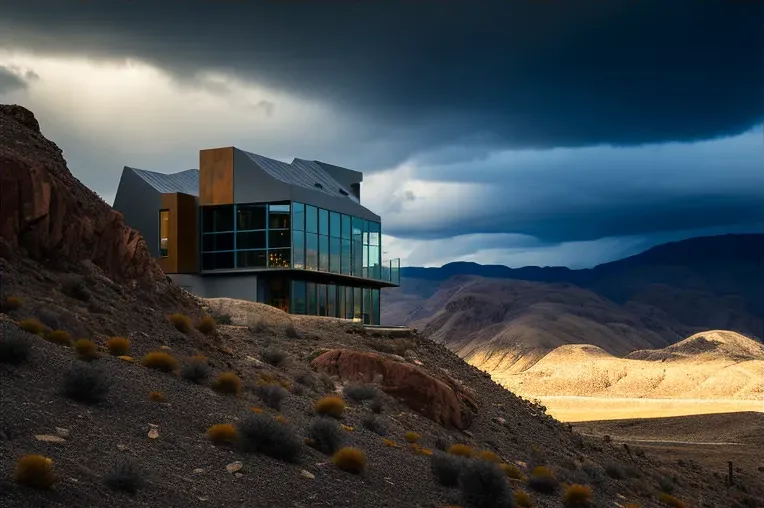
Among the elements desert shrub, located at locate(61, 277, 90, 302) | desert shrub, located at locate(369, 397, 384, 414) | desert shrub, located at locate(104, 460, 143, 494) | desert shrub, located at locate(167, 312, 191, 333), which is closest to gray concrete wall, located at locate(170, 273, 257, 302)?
desert shrub, located at locate(369, 397, 384, 414)

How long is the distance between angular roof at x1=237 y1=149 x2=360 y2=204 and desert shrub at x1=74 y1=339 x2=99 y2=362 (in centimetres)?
3113

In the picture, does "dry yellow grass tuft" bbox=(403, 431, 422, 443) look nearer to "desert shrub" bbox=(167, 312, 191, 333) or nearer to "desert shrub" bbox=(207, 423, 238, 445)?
"desert shrub" bbox=(167, 312, 191, 333)

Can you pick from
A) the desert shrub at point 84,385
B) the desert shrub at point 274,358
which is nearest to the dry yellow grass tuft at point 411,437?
the desert shrub at point 274,358

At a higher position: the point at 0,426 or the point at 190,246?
the point at 190,246

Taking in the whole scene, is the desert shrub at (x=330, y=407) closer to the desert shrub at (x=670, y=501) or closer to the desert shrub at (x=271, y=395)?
the desert shrub at (x=271, y=395)

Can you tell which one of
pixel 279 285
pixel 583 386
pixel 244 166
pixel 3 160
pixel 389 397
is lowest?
pixel 583 386

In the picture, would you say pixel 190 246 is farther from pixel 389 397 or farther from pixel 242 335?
pixel 389 397

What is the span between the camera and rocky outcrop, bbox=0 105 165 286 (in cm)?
2134

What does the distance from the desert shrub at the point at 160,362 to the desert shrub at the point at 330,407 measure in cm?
384

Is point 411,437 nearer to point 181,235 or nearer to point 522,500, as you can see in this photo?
point 522,500

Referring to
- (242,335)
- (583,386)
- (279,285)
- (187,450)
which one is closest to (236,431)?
(187,450)

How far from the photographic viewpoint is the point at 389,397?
26297mm

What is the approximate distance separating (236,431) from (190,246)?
35300mm

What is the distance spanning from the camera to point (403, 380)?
2722 cm
